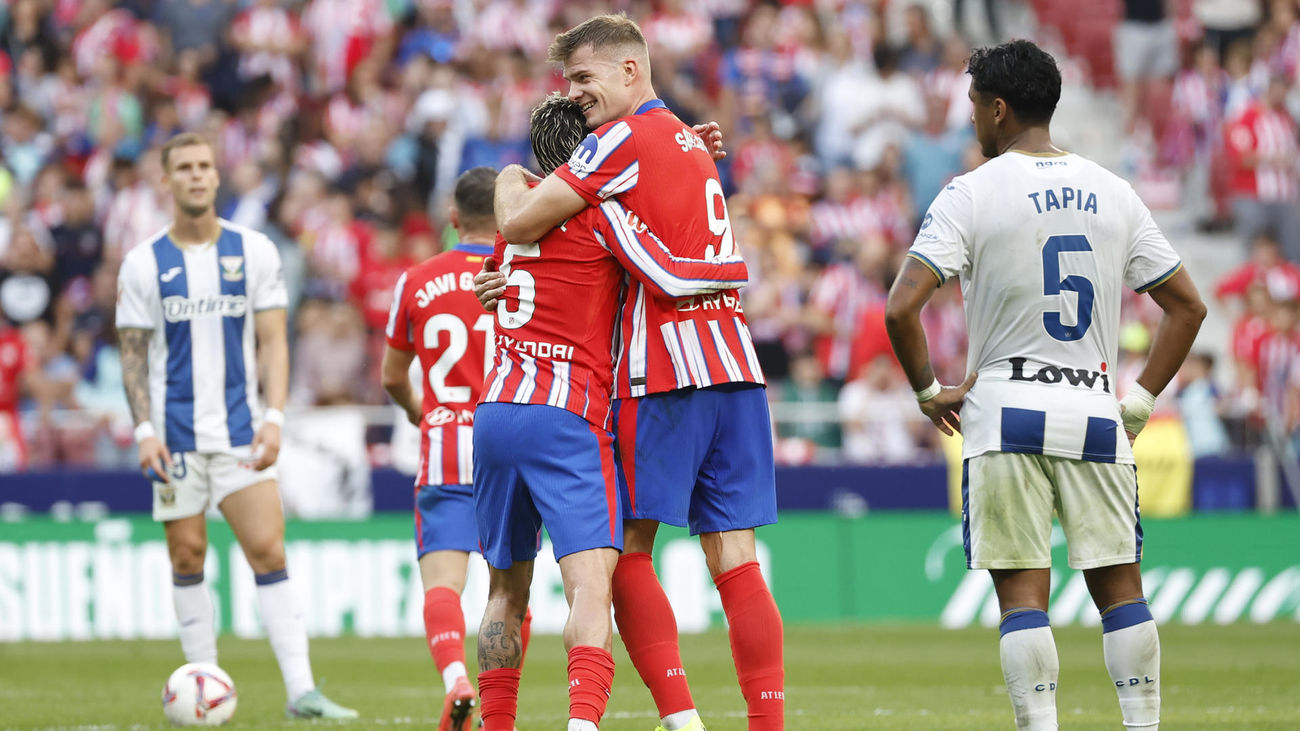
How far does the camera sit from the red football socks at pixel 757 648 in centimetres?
602

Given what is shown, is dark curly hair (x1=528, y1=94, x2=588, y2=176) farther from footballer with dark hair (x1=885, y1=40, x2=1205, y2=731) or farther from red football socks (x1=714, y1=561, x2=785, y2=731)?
red football socks (x1=714, y1=561, x2=785, y2=731)

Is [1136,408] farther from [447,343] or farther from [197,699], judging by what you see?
[197,699]

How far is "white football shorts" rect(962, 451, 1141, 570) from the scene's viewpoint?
599cm

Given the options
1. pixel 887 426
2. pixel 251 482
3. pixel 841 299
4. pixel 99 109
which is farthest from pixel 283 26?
pixel 251 482

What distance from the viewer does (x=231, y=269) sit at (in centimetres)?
911

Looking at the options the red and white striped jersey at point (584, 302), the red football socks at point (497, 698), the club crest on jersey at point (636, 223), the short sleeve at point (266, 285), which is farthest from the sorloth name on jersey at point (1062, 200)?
the short sleeve at point (266, 285)

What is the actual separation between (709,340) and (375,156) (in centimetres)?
1428

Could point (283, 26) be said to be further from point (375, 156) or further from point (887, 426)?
point (887, 426)

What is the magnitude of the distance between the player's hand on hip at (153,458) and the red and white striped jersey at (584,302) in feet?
10.9

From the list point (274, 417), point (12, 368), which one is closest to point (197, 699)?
point (274, 417)

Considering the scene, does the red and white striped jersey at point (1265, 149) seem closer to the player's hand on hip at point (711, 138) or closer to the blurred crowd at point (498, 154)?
the blurred crowd at point (498, 154)

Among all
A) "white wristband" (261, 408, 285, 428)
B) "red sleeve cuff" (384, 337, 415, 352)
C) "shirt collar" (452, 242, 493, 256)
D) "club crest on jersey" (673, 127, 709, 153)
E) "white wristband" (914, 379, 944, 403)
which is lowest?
"white wristband" (261, 408, 285, 428)

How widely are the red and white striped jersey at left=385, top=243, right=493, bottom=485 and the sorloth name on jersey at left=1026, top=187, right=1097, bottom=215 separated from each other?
115 inches

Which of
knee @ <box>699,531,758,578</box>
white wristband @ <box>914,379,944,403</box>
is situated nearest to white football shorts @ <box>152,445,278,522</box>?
knee @ <box>699,531,758,578</box>
